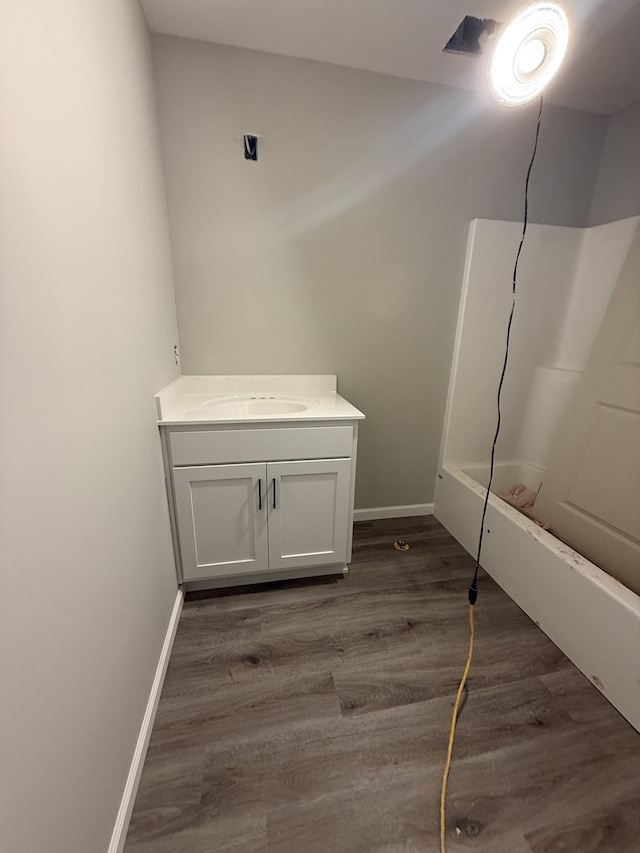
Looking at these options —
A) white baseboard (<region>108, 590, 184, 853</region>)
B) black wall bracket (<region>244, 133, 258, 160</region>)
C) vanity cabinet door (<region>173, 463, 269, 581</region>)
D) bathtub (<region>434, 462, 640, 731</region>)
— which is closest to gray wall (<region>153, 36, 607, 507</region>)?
black wall bracket (<region>244, 133, 258, 160</region>)

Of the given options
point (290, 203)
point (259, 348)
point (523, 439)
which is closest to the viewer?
point (290, 203)

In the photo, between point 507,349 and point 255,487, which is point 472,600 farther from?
point 507,349

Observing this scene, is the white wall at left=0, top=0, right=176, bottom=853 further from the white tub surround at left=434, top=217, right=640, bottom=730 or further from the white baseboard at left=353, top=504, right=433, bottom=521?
the white tub surround at left=434, top=217, right=640, bottom=730

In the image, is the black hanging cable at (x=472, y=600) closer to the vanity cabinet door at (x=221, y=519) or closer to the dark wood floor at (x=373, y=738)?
the dark wood floor at (x=373, y=738)

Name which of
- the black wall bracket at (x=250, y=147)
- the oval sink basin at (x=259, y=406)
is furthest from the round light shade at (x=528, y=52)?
the oval sink basin at (x=259, y=406)

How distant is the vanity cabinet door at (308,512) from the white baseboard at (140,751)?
515mm

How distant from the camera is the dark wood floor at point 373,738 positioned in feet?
2.90

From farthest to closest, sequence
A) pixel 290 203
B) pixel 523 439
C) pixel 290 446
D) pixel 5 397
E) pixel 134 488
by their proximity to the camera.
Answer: pixel 523 439 < pixel 290 203 < pixel 290 446 < pixel 134 488 < pixel 5 397

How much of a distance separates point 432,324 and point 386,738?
1.91 m

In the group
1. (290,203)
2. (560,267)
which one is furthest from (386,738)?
(560,267)

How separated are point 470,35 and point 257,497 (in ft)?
7.04

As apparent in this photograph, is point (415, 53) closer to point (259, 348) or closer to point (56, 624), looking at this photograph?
point (259, 348)

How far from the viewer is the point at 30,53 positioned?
1.94 ft

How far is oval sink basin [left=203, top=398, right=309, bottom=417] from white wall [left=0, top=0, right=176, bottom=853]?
585 mm
